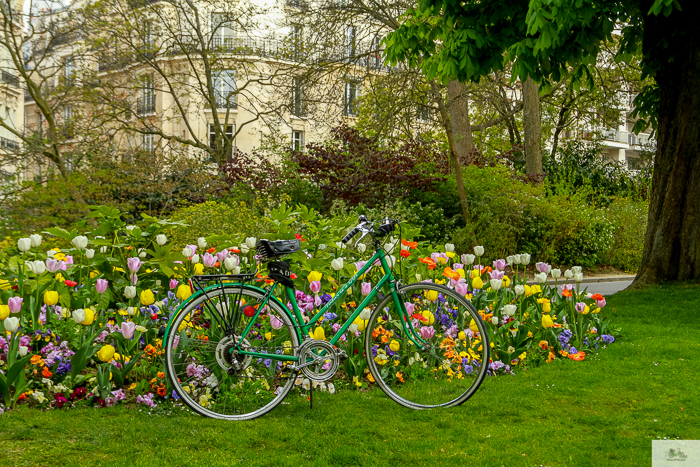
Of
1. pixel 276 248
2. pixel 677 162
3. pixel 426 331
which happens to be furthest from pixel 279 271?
pixel 677 162

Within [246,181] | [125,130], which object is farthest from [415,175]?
[125,130]

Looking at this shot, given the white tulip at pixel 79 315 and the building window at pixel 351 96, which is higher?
the building window at pixel 351 96

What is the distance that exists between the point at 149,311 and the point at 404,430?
228 cm

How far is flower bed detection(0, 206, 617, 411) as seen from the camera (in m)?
4.48

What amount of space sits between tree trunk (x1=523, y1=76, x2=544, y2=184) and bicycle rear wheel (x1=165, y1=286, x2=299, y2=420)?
1665cm

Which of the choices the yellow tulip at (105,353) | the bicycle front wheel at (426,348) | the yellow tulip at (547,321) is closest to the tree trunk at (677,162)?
the yellow tulip at (547,321)

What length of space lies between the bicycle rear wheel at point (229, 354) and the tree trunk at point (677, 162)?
7331 mm

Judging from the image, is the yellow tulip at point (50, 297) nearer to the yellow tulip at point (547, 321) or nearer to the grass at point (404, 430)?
the grass at point (404, 430)

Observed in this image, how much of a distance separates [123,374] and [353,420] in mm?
1529

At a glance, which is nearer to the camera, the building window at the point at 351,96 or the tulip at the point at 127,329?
the tulip at the point at 127,329

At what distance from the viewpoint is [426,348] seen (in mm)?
4770

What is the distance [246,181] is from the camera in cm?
1819

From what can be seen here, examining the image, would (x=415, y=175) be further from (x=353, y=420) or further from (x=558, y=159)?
(x=353, y=420)

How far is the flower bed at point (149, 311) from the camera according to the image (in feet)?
14.7
